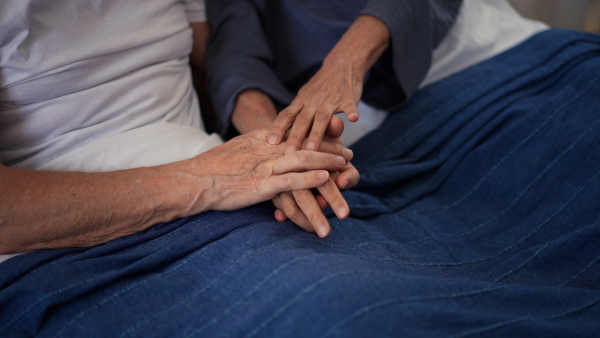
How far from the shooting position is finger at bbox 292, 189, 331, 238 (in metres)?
0.90

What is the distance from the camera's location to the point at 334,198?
0.93m

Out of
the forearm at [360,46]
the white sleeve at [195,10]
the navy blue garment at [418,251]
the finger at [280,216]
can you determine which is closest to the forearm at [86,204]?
the navy blue garment at [418,251]

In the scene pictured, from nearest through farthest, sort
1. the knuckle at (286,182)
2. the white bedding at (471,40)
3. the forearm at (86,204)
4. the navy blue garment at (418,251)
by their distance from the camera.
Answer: the navy blue garment at (418,251) → the forearm at (86,204) → the knuckle at (286,182) → the white bedding at (471,40)

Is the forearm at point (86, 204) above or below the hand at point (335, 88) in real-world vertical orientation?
below

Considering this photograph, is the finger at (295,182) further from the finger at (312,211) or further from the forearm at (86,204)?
the forearm at (86,204)

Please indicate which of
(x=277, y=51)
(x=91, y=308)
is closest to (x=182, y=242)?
(x=91, y=308)

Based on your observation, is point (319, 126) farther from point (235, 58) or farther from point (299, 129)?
point (235, 58)

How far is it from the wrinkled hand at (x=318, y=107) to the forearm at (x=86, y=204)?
0.20 metres

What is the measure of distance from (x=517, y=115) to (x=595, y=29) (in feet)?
5.20

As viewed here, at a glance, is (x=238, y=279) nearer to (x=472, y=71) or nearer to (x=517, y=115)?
(x=517, y=115)

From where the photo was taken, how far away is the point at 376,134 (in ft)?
4.39

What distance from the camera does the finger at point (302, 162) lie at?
935mm

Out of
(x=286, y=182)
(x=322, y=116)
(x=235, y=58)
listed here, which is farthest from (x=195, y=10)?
(x=286, y=182)

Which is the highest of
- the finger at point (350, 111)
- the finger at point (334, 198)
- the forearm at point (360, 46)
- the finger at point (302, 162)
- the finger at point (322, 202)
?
the forearm at point (360, 46)
